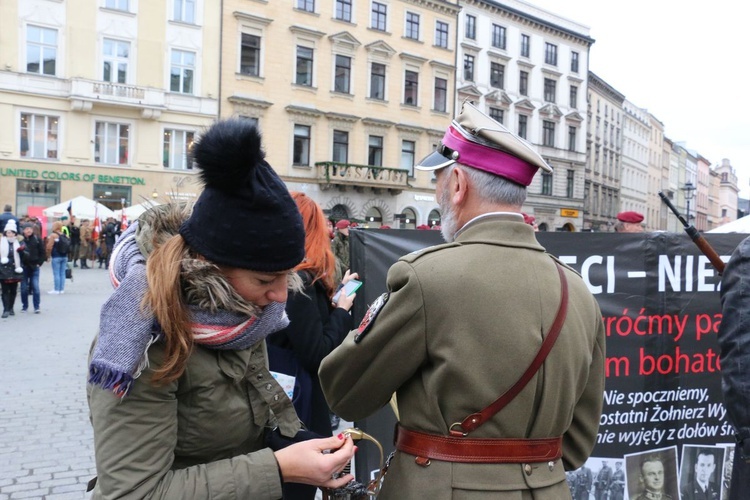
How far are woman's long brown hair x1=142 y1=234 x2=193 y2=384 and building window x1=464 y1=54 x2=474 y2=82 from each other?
42.4m

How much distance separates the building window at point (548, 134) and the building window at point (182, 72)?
2776 centimetres

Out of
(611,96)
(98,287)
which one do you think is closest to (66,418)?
(98,287)

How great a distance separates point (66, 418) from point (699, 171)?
4521 inches

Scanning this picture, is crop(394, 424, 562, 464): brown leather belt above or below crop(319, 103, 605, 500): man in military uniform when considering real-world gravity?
below

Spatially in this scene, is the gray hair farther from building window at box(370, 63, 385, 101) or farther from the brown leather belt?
building window at box(370, 63, 385, 101)

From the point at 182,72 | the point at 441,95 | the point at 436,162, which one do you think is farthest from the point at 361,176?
the point at 436,162

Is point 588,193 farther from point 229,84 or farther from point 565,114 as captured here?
point 229,84

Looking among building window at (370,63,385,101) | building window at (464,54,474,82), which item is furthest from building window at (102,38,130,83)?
building window at (464,54,474,82)

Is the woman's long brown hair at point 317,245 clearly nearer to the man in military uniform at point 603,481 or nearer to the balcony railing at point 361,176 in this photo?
the man in military uniform at point 603,481

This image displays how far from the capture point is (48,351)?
9406mm

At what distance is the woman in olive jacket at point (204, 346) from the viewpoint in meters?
1.49

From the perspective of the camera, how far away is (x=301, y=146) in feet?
114

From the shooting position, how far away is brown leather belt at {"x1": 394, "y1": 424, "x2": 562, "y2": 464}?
1.78 meters

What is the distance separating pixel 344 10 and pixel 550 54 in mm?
19792
